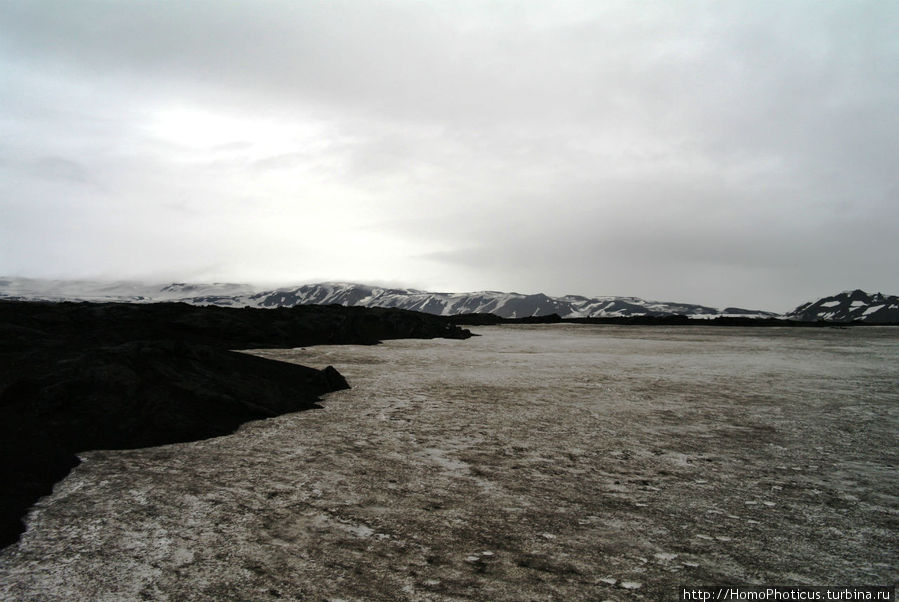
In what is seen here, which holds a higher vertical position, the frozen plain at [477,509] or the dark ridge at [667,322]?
the dark ridge at [667,322]

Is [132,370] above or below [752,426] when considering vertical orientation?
above

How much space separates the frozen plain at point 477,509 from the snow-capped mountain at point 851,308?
180m

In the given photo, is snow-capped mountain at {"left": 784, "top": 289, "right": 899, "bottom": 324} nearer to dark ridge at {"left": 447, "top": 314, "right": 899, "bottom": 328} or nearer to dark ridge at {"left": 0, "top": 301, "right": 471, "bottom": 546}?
dark ridge at {"left": 447, "top": 314, "right": 899, "bottom": 328}

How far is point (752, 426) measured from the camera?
8.22 metres

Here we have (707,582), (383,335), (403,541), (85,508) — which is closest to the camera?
(707,582)

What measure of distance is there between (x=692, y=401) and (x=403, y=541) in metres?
8.96

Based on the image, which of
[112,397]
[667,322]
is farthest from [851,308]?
[112,397]

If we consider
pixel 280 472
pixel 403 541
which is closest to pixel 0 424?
pixel 280 472

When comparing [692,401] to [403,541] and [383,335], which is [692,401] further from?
[383,335]

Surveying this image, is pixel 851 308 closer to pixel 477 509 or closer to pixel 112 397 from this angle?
pixel 477 509

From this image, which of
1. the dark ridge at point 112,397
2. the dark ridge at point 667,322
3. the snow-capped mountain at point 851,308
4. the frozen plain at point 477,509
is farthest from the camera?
the snow-capped mountain at point 851,308

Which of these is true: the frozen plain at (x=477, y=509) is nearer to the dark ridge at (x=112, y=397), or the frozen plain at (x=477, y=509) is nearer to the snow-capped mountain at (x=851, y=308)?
the dark ridge at (x=112, y=397)

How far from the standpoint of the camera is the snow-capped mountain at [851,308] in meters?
149

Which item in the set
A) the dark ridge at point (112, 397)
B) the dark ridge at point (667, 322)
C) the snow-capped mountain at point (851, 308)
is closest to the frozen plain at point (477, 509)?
the dark ridge at point (112, 397)
